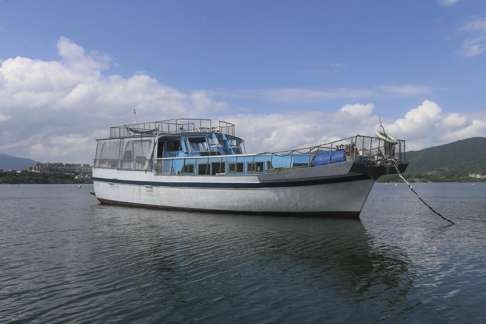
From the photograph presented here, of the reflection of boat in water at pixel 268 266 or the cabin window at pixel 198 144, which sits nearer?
the reflection of boat in water at pixel 268 266

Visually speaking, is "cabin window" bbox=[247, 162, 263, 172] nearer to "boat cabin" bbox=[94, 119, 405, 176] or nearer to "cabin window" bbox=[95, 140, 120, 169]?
"boat cabin" bbox=[94, 119, 405, 176]

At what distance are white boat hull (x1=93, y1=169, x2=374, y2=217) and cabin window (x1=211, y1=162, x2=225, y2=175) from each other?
1.46 meters

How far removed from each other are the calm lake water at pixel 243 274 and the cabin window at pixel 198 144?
1413cm

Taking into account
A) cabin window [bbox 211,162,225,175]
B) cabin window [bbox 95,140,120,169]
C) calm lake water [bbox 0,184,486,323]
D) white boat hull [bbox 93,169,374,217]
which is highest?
cabin window [bbox 95,140,120,169]

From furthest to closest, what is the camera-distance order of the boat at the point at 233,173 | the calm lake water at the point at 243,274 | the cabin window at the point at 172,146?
1. the cabin window at the point at 172,146
2. the boat at the point at 233,173
3. the calm lake water at the point at 243,274

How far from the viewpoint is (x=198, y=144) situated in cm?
4003

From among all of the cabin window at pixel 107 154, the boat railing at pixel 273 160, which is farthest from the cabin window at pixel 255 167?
the cabin window at pixel 107 154

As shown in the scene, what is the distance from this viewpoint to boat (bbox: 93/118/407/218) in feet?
96.2

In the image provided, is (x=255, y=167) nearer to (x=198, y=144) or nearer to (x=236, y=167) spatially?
(x=236, y=167)

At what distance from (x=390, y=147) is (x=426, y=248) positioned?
36.7ft

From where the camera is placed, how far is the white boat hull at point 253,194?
29.6 meters

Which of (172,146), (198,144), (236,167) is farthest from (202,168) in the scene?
(172,146)

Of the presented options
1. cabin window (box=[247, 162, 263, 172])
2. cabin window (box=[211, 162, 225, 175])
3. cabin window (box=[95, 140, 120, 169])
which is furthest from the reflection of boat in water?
cabin window (box=[95, 140, 120, 169])

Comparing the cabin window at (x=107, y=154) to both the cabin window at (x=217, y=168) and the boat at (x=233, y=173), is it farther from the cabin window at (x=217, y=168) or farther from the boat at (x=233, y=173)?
the cabin window at (x=217, y=168)
